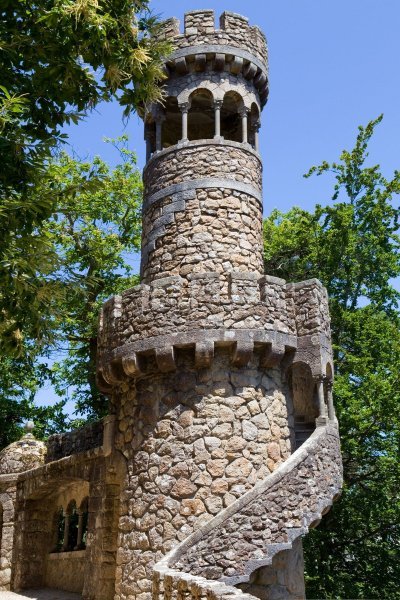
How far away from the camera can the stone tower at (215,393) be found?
927 centimetres

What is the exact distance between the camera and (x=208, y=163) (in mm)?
12172

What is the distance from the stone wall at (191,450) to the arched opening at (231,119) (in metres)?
5.33

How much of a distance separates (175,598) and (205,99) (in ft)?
31.3

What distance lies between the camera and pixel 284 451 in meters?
10.6

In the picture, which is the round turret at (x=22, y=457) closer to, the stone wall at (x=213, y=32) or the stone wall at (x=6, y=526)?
the stone wall at (x=6, y=526)

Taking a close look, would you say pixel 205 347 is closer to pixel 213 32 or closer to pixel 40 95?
pixel 40 95

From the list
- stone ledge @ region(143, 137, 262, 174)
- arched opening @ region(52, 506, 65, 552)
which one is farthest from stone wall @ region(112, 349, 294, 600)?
arched opening @ region(52, 506, 65, 552)

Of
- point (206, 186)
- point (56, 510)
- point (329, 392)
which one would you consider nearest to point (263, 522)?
point (329, 392)

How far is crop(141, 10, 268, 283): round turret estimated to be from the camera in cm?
1177

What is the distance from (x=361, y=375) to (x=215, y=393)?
25.6 feet

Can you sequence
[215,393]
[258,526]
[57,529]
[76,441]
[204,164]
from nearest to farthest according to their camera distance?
[258,526] < [215,393] < [204,164] < [76,441] < [57,529]

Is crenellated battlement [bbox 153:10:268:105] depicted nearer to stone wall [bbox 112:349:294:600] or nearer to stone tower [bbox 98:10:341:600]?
stone tower [bbox 98:10:341:600]

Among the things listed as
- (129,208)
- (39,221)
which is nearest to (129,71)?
(39,221)

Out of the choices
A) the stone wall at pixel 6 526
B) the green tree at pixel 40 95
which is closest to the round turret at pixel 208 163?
the green tree at pixel 40 95
